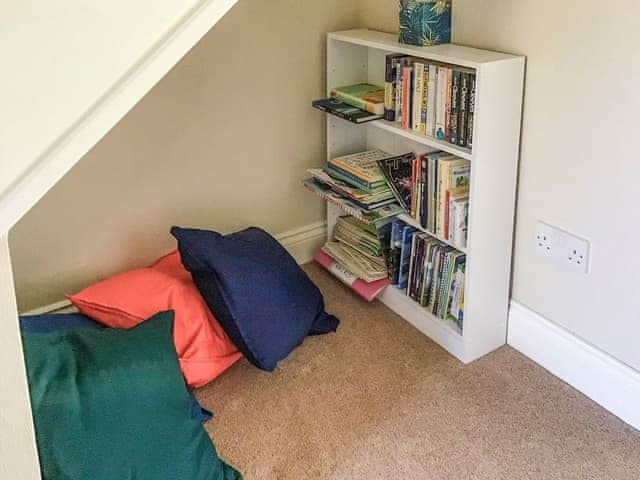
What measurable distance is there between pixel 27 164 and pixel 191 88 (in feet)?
4.70

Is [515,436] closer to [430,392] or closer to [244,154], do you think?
[430,392]

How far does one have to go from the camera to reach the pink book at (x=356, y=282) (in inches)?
90.6

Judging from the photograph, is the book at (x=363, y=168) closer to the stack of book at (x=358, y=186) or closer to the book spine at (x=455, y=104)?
the stack of book at (x=358, y=186)

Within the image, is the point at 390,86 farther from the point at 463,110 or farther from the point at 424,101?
the point at 463,110

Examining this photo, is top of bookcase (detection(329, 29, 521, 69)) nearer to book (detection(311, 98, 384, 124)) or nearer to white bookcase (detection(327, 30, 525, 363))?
white bookcase (detection(327, 30, 525, 363))

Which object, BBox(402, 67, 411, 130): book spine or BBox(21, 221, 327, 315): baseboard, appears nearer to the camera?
BBox(402, 67, 411, 130): book spine

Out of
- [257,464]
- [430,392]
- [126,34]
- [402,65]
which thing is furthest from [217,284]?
[126,34]

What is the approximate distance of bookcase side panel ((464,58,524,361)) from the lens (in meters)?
1.81

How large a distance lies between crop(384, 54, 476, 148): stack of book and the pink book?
0.52m

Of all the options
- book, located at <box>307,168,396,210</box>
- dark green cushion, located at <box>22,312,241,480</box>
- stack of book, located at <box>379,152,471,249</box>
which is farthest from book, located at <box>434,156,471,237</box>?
dark green cushion, located at <box>22,312,241,480</box>

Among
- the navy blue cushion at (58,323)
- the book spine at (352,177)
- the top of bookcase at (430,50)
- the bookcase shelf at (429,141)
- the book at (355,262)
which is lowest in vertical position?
the book at (355,262)

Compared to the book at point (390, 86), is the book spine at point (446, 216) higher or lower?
lower

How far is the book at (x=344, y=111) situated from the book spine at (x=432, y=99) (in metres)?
0.22

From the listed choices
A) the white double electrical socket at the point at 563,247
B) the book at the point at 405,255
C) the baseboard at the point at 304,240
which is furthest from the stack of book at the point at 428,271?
the baseboard at the point at 304,240
